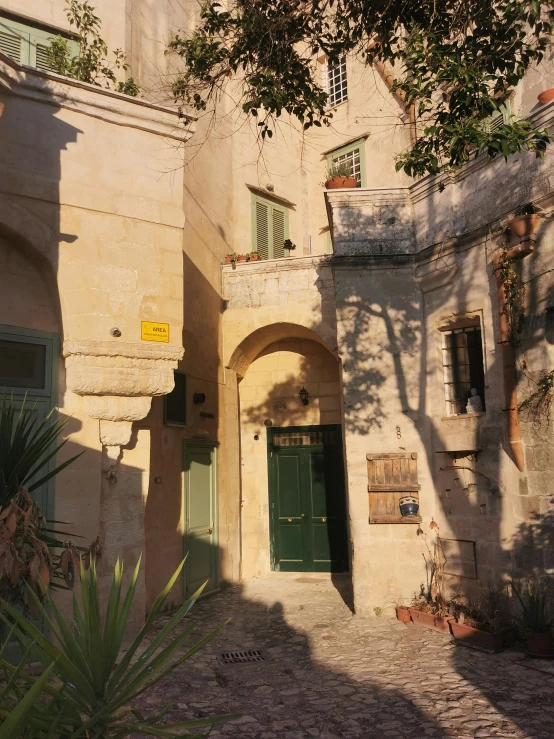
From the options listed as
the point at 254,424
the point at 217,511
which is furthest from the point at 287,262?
the point at 217,511

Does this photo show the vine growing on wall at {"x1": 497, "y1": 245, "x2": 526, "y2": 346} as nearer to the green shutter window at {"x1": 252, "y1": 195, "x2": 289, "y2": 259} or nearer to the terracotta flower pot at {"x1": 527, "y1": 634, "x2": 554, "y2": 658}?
the terracotta flower pot at {"x1": 527, "y1": 634, "x2": 554, "y2": 658}

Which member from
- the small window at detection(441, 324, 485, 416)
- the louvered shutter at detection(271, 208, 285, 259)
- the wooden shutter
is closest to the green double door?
the wooden shutter

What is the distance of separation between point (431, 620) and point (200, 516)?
165 inches

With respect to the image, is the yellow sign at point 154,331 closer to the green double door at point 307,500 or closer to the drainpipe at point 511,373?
the drainpipe at point 511,373

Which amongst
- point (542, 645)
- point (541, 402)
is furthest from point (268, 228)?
point (542, 645)

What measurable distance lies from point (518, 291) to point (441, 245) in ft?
5.01

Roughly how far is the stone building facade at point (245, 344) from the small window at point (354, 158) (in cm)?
75

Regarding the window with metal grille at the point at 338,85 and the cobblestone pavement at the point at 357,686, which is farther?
the window with metal grille at the point at 338,85

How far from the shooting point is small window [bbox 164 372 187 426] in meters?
9.56

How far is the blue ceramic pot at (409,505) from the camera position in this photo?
8547mm

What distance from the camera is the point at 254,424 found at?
41.4 ft

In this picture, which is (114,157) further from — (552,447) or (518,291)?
Result: (552,447)

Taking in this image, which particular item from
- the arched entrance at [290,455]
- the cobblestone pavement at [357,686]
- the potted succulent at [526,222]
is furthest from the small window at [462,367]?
the arched entrance at [290,455]

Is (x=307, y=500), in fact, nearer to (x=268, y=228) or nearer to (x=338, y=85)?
(x=268, y=228)
